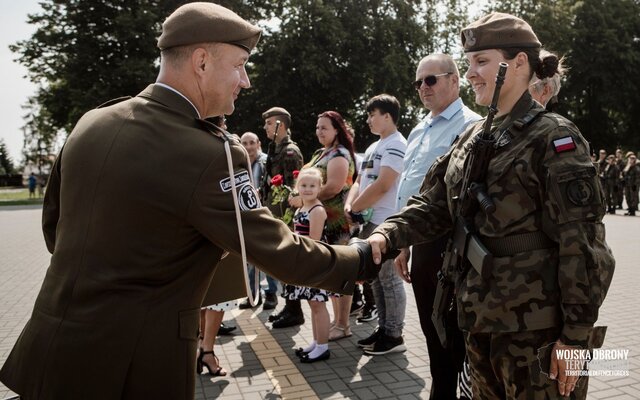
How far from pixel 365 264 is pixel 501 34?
121cm

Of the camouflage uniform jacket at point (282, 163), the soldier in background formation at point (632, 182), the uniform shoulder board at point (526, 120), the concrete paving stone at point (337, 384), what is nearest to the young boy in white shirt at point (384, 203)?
the concrete paving stone at point (337, 384)

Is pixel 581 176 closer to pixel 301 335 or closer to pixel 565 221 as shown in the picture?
pixel 565 221

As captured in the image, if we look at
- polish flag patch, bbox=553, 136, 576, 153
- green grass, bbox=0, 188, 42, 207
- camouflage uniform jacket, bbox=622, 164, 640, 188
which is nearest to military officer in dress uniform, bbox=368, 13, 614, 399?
polish flag patch, bbox=553, 136, 576, 153

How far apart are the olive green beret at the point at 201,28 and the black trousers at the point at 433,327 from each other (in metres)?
2.00

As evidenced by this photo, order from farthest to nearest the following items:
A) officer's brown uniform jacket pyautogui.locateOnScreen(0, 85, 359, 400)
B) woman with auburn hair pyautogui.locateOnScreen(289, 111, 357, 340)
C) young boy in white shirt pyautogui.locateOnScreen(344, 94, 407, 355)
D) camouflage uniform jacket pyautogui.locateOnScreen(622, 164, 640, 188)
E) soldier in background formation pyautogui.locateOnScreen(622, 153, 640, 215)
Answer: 1. camouflage uniform jacket pyautogui.locateOnScreen(622, 164, 640, 188)
2. soldier in background formation pyautogui.locateOnScreen(622, 153, 640, 215)
3. woman with auburn hair pyautogui.locateOnScreen(289, 111, 357, 340)
4. young boy in white shirt pyautogui.locateOnScreen(344, 94, 407, 355)
5. officer's brown uniform jacket pyautogui.locateOnScreen(0, 85, 359, 400)

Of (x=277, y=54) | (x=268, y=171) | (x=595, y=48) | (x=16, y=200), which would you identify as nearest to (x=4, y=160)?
(x=16, y=200)

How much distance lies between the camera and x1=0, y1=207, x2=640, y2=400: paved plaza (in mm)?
4066

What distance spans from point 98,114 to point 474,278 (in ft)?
5.41

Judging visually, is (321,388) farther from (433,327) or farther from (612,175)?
(612,175)

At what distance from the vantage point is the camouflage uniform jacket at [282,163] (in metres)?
6.64

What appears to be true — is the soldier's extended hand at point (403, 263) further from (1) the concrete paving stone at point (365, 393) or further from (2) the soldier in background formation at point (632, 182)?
(2) the soldier in background formation at point (632, 182)

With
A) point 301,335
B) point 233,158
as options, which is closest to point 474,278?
point 233,158

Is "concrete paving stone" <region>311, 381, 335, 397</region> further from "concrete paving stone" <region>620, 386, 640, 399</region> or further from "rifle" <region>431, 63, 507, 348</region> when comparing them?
"concrete paving stone" <region>620, 386, 640, 399</region>

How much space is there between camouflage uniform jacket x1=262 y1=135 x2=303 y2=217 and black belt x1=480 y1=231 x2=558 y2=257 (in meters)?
4.40
